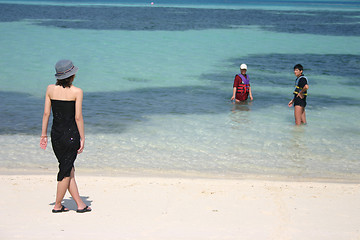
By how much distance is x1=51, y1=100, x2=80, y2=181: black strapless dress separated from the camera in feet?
17.3

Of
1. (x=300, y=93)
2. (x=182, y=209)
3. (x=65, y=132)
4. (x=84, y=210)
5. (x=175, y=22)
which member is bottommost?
(x=182, y=209)

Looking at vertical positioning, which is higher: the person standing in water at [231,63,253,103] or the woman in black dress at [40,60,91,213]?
the woman in black dress at [40,60,91,213]

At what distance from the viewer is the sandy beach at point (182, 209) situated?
520cm

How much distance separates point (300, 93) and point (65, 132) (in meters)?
6.81

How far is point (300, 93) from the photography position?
10828 mm

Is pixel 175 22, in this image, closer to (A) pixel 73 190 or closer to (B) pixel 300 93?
(B) pixel 300 93

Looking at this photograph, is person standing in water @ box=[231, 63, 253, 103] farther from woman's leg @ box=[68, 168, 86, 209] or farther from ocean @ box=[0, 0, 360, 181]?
woman's leg @ box=[68, 168, 86, 209]

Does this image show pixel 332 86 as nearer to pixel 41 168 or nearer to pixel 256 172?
pixel 256 172

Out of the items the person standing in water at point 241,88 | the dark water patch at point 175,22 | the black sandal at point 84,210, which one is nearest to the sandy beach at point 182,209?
the black sandal at point 84,210

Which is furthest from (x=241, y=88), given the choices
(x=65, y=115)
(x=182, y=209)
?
(x=65, y=115)

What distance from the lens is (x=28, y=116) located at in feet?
40.6

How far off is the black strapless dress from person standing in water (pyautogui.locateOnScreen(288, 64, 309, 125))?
6.32 m

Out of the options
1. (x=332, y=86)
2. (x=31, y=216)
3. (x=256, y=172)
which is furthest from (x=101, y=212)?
(x=332, y=86)

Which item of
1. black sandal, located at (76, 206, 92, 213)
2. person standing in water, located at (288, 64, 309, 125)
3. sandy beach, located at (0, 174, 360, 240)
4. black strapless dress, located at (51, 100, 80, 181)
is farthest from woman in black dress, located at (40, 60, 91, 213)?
person standing in water, located at (288, 64, 309, 125)
